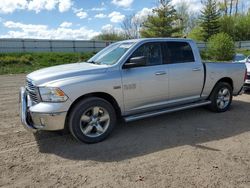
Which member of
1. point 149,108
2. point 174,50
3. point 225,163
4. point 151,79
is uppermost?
point 174,50

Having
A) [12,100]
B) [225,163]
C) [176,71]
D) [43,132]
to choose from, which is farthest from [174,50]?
[12,100]

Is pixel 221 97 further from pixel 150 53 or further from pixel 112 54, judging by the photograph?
pixel 112 54

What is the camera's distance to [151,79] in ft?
16.7

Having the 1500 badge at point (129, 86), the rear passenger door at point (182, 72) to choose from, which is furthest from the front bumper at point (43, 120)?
the rear passenger door at point (182, 72)

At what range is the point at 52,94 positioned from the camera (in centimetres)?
421

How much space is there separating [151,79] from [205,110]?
2331 millimetres

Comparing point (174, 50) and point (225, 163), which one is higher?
point (174, 50)

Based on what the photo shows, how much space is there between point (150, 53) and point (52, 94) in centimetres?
218

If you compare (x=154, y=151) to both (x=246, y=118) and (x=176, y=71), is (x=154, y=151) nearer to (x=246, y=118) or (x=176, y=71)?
(x=176, y=71)

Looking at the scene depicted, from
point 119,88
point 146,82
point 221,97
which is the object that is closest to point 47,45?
point 221,97

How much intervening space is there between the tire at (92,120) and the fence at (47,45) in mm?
24187

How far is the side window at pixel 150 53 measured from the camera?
16.9ft

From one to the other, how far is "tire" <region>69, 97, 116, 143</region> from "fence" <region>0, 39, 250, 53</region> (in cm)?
2419

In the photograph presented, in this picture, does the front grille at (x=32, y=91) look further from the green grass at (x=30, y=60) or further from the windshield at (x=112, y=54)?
the green grass at (x=30, y=60)
